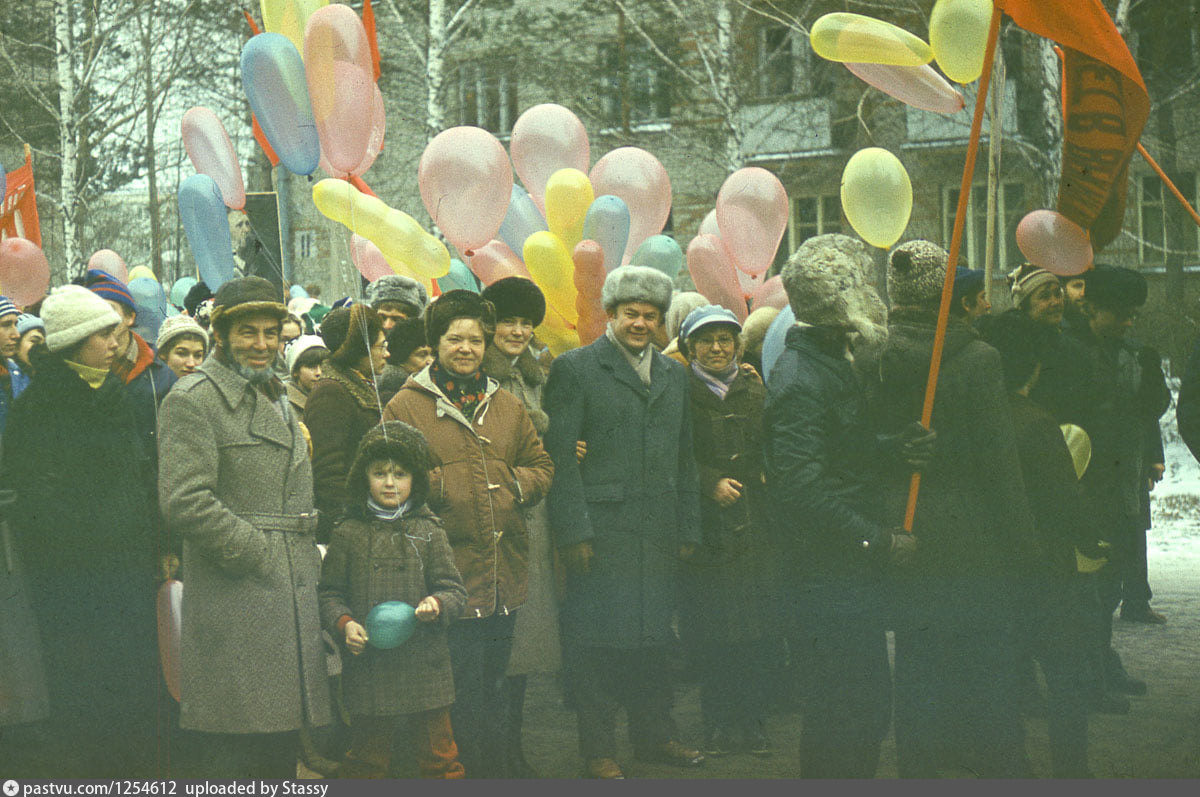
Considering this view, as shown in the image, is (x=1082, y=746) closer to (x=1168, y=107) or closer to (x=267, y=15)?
(x=267, y=15)

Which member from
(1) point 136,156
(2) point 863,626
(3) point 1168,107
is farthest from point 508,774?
(3) point 1168,107

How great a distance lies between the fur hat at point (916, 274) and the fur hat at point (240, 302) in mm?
1761

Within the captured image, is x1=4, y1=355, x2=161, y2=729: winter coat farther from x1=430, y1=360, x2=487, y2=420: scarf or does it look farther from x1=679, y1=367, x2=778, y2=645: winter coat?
x1=679, y1=367, x2=778, y2=645: winter coat

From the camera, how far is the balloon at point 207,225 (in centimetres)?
548

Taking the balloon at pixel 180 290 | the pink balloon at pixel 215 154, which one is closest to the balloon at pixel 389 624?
the pink balloon at pixel 215 154

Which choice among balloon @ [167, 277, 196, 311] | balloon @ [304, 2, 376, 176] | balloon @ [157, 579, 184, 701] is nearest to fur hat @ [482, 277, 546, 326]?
balloon @ [304, 2, 376, 176]

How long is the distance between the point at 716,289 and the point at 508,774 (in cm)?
283

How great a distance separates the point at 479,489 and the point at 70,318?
1.38m

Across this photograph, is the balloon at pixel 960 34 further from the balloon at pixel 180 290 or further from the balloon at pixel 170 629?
the balloon at pixel 180 290

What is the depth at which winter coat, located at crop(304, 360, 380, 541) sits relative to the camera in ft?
13.5

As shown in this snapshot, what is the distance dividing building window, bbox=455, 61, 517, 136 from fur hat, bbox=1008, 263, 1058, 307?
9.20 metres

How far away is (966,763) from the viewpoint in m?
3.84

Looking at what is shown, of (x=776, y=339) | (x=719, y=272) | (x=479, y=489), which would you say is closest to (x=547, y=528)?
(x=479, y=489)

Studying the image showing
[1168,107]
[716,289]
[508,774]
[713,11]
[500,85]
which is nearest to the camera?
[508,774]
